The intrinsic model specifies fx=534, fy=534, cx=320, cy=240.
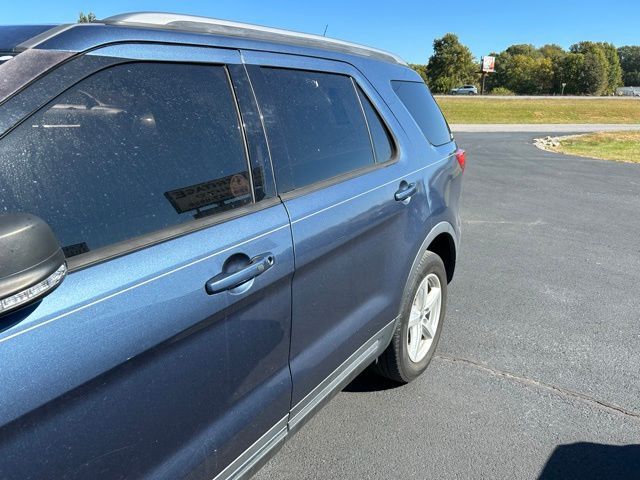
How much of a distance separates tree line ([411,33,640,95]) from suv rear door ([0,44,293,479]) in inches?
3291

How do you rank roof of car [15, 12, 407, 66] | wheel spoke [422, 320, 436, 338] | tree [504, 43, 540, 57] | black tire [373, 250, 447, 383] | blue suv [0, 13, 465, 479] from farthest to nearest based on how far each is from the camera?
1. tree [504, 43, 540, 57]
2. wheel spoke [422, 320, 436, 338]
3. black tire [373, 250, 447, 383]
4. roof of car [15, 12, 407, 66]
5. blue suv [0, 13, 465, 479]

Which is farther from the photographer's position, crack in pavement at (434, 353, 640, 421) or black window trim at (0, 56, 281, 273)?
crack in pavement at (434, 353, 640, 421)

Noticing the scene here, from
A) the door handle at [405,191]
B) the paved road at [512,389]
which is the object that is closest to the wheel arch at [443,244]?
the door handle at [405,191]

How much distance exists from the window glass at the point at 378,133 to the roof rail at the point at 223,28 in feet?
1.00

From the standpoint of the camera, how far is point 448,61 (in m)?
86.6

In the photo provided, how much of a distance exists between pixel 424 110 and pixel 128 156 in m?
2.43

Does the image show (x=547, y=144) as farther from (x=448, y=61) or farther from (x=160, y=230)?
(x=448, y=61)

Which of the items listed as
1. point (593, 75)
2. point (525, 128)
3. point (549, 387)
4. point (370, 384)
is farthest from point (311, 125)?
point (593, 75)

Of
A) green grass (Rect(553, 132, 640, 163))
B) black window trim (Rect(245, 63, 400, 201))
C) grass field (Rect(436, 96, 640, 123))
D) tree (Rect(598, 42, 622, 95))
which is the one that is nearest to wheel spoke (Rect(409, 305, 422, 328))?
black window trim (Rect(245, 63, 400, 201))

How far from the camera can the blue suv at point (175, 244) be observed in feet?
4.02

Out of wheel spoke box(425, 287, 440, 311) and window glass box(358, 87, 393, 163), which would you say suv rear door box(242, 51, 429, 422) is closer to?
window glass box(358, 87, 393, 163)

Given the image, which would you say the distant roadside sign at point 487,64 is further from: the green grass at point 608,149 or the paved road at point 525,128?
the green grass at point 608,149

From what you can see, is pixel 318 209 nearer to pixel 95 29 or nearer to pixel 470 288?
pixel 95 29

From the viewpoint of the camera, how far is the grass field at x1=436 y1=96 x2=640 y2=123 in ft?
127
